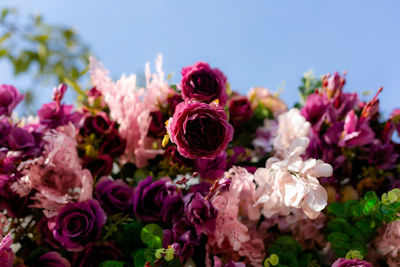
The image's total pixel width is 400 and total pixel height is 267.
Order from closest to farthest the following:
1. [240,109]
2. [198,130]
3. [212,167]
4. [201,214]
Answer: [198,130], [201,214], [212,167], [240,109]

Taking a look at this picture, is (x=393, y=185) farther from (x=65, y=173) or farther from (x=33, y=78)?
(x=33, y=78)

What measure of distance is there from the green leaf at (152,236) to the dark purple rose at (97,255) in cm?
7

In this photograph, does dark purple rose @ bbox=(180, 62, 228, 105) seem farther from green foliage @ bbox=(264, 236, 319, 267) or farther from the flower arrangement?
green foliage @ bbox=(264, 236, 319, 267)

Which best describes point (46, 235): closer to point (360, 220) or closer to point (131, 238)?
point (131, 238)

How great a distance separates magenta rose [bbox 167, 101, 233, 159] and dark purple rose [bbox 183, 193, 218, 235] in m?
0.11

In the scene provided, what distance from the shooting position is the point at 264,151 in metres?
0.84

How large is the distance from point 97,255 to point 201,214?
0.16 meters

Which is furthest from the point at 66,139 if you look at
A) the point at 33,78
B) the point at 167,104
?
the point at 33,78

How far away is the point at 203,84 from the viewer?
588mm

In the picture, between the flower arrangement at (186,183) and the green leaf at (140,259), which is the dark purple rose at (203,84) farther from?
the green leaf at (140,259)

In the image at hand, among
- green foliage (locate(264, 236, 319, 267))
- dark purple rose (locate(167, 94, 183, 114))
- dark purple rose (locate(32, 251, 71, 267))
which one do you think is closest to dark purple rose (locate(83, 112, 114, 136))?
dark purple rose (locate(167, 94, 183, 114))

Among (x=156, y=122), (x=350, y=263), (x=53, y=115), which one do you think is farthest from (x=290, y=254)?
(x=53, y=115)

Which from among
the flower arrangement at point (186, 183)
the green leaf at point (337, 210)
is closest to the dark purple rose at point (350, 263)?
the flower arrangement at point (186, 183)

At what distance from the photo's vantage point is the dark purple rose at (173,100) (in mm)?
702
